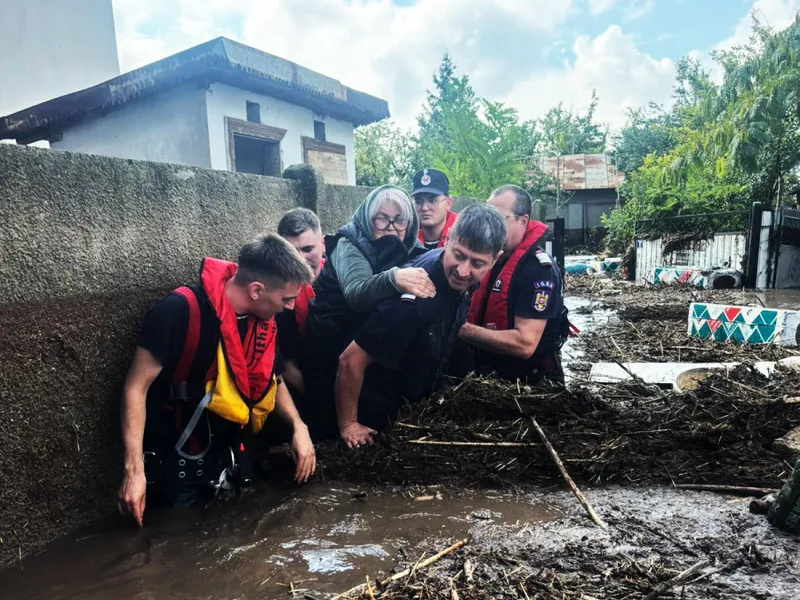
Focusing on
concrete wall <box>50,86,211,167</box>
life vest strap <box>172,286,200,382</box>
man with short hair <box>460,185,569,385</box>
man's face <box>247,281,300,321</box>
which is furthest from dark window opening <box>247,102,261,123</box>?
life vest strap <box>172,286,200,382</box>

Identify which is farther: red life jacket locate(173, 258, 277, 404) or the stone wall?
red life jacket locate(173, 258, 277, 404)

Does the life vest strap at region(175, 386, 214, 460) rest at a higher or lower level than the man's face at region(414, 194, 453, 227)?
lower

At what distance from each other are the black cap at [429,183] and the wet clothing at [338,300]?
118cm

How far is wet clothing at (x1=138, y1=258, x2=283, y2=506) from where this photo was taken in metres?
2.60

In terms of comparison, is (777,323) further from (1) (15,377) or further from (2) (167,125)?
(2) (167,125)

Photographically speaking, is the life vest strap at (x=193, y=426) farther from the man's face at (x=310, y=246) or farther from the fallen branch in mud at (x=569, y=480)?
the fallen branch in mud at (x=569, y=480)

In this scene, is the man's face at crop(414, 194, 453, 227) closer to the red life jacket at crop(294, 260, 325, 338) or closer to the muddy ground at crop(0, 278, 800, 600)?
the red life jacket at crop(294, 260, 325, 338)

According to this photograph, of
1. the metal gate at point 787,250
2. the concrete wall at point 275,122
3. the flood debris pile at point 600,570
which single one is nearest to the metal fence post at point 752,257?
the metal gate at point 787,250

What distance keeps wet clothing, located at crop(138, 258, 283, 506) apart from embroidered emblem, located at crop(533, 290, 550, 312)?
177cm

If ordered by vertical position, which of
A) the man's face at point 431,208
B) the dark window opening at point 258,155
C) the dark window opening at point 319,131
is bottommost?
the man's face at point 431,208

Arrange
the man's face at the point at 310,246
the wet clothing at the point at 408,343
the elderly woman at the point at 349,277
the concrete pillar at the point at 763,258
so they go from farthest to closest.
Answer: the concrete pillar at the point at 763,258
the man's face at the point at 310,246
the elderly woman at the point at 349,277
the wet clothing at the point at 408,343

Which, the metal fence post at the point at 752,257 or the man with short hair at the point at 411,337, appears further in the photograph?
the metal fence post at the point at 752,257

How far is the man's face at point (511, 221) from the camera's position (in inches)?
156

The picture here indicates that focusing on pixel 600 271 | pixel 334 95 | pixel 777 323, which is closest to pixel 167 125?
pixel 334 95
